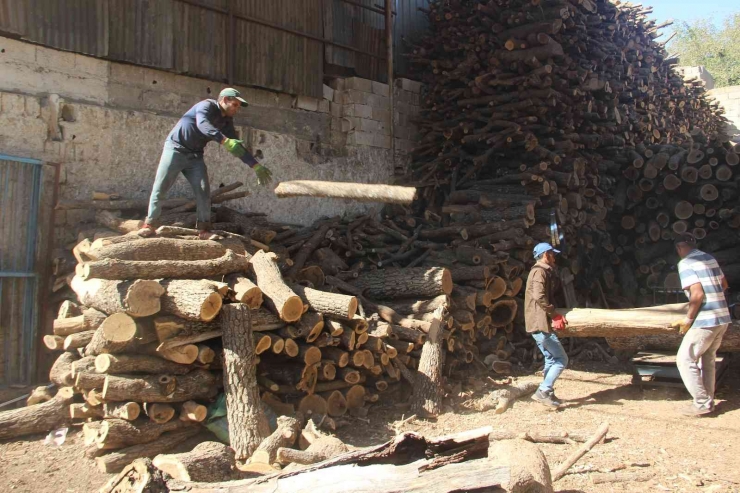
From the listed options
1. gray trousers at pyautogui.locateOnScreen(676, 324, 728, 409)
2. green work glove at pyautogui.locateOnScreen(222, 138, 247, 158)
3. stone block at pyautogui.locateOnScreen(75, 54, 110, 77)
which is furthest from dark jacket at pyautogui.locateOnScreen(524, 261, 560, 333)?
stone block at pyautogui.locateOnScreen(75, 54, 110, 77)

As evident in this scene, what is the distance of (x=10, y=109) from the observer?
761 centimetres

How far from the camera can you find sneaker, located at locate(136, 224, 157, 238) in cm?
683

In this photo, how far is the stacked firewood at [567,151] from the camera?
33.8ft

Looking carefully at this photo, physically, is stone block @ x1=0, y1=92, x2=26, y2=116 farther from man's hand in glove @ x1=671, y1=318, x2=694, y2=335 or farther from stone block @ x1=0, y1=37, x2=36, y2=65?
man's hand in glove @ x1=671, y1=318, x2=694, y2=335

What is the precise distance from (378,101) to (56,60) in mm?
5995

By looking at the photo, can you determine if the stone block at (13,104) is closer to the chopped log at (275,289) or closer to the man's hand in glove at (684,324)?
the chopped log at (275,289)

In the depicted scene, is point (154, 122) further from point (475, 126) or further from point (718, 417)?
point (718, 417)

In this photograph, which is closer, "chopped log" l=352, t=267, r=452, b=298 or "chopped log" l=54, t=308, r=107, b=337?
"chopped log" l=54, t=308, r=107, b=337

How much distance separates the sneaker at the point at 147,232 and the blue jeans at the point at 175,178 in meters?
0.10

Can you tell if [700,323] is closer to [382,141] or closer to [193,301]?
[193,301]

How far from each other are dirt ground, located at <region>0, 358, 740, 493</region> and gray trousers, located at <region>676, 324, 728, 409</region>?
25 centimetres

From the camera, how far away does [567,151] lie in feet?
35.4

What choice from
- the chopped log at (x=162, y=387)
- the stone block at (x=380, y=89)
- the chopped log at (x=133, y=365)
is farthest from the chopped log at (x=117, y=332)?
the stone block at (x=380, y=89)

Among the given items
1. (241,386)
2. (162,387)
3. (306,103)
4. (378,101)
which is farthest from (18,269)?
(378,101)
